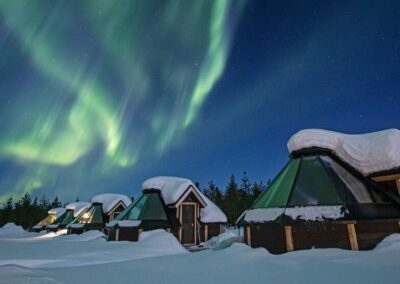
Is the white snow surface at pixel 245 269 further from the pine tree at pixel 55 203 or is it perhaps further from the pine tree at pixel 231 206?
the pine tree at pixel 55 203

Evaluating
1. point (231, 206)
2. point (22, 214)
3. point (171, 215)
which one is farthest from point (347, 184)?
point (22, 214)

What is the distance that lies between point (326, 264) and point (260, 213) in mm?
3593

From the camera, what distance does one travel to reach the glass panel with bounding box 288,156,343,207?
29.3 ft

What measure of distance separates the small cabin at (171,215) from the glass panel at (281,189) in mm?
8483

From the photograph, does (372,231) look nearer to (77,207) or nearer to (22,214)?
(77,207)

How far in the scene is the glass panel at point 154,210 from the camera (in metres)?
17.2

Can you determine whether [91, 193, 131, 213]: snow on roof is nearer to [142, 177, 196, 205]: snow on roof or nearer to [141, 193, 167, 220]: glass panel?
[142, 177, 196, 205]: snow on roof

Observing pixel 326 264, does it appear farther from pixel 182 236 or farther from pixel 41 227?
Result: pixel 41 227

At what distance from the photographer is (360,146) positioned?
10180 mm

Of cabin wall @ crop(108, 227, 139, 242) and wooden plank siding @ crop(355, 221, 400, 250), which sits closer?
wooden plank siding @ crop(355, 221, 400, 250)

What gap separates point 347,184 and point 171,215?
1177 centimetres

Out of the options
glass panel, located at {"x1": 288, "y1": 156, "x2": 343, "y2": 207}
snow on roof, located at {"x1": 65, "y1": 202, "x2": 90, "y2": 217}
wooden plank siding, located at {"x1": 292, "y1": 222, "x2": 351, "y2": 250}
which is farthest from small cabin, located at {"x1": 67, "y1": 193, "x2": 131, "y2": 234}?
wooden plank siding, located at {"x1": 292, "y1": 222, "x2": 351, "y2": 250}

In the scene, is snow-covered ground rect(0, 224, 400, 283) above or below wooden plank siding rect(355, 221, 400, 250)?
below

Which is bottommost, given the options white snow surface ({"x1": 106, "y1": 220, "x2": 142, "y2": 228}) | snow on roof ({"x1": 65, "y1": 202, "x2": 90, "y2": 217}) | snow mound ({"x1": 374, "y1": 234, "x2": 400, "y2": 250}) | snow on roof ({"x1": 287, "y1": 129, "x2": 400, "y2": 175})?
snow mound ({"x1": 374, "y1": 234, "x2": 400, "y2": 250})
